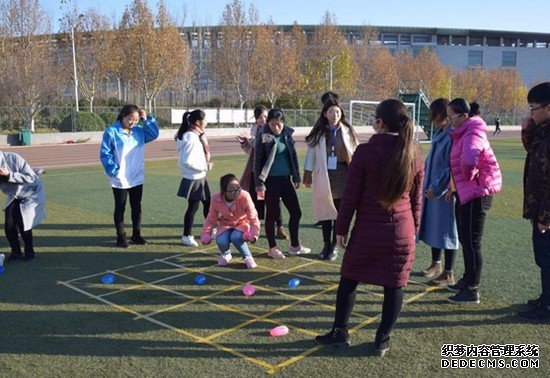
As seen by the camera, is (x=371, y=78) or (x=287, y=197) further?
(x=371, y=78)

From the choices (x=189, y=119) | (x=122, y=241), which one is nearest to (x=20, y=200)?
(x=122, y=241)

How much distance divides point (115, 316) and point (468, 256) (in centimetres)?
328

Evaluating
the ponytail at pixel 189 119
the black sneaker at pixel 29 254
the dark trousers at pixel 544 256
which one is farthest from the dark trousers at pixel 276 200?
the black sneaker at pixel 29 254

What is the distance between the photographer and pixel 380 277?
3.55 meters

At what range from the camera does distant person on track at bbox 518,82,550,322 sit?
419 centimetres

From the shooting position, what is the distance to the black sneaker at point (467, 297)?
15.8 feet

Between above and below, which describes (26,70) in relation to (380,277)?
above

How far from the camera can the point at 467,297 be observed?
4824 mm

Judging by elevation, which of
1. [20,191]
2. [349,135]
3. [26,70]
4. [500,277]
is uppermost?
[26,70]

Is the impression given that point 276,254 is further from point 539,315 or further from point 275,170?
point 539,315

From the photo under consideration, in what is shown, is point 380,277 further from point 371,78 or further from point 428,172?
point 371,78

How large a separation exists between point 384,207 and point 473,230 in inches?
64.0

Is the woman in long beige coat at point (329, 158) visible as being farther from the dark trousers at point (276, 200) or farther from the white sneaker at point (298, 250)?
the white sneaker at point (298, 250)

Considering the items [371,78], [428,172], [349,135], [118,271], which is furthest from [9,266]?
[371,78]
